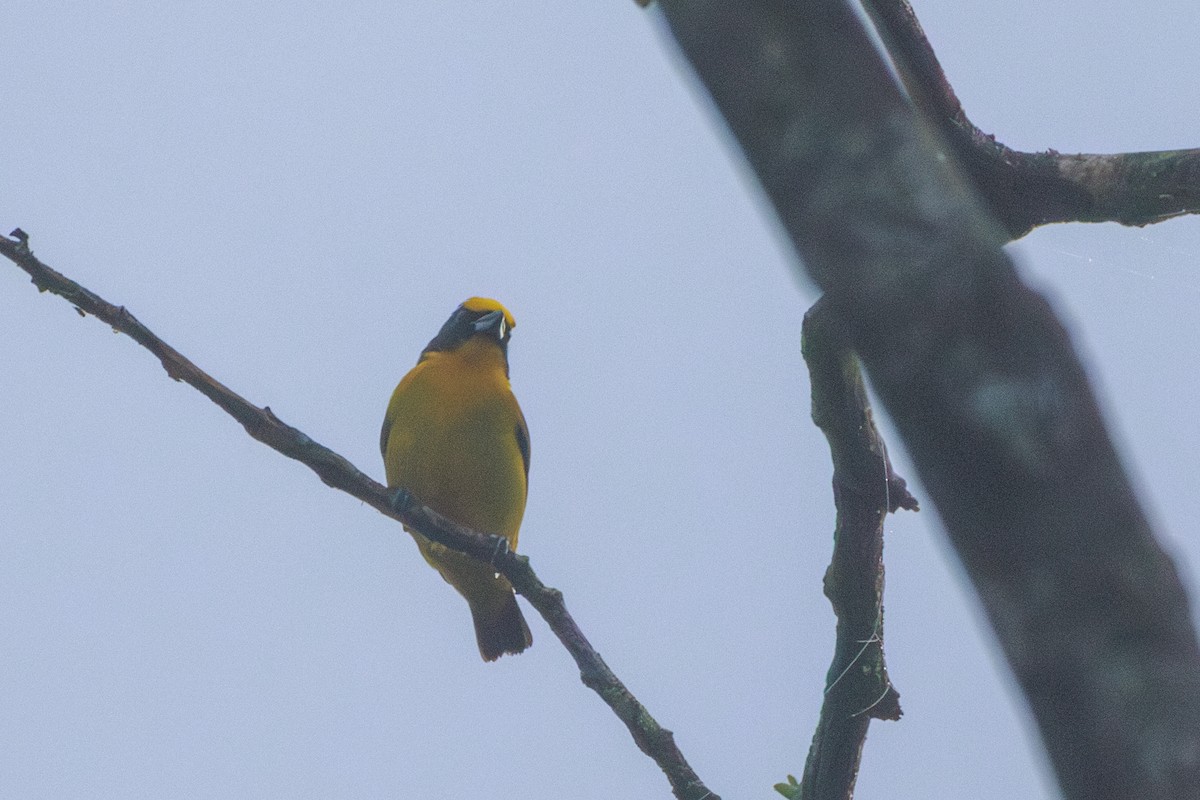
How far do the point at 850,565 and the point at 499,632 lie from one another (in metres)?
3.00

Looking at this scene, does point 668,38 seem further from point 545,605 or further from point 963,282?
point 545,605

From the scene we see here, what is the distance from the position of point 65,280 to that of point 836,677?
7.77 feet

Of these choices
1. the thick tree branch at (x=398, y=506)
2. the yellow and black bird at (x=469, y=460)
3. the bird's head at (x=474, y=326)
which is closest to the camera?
the thick tree branch at (x=398, y=506)

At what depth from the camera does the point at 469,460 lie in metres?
5.73

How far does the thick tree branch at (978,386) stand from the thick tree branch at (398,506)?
223cm

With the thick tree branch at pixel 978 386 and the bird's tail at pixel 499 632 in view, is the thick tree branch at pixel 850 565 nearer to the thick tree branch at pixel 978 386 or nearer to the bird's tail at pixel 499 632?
the thick tree branch at pixel 978 386

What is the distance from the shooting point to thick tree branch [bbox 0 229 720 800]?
3.19 meters

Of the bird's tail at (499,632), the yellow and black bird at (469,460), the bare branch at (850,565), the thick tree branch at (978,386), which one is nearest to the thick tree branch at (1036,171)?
the bare branch at (850,565)

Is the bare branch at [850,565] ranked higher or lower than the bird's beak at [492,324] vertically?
lower

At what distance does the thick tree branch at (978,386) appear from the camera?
110 cm

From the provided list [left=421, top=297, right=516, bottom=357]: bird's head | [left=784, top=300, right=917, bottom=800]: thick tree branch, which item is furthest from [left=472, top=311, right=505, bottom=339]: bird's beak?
[left=784, top=300, right=917, bottom=800]: thick tree branch

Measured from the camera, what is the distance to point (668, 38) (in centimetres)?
142

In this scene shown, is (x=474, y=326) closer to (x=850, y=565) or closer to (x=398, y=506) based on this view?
(x=398, y=506)

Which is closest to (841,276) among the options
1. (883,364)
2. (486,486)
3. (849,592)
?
(883,364)
